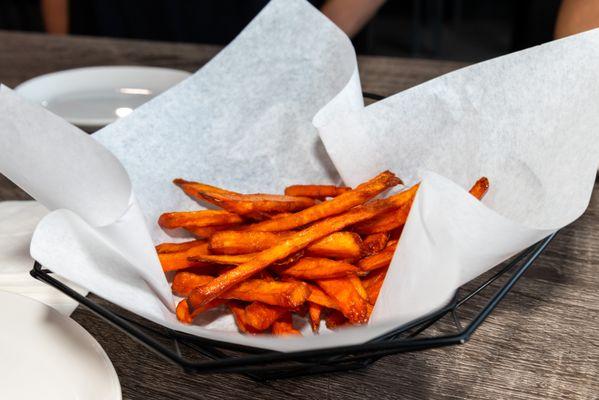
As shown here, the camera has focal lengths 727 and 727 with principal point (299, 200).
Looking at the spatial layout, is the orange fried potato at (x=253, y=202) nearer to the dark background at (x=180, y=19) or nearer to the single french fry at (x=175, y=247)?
the single french fry at (x=175, y=247)

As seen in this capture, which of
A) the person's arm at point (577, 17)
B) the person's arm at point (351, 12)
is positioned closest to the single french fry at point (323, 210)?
the person's arm at point (577, 17)

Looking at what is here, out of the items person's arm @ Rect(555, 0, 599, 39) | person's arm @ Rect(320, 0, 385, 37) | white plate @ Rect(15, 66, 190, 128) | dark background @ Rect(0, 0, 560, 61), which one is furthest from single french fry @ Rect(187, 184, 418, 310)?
dark background @ Rect(0, 0, 560, 61)

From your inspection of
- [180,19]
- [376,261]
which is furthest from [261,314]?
[180,19]

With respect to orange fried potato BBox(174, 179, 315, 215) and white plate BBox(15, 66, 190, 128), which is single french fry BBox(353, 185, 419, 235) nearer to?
orange fried potato BBox(174, 179, 315, 215)

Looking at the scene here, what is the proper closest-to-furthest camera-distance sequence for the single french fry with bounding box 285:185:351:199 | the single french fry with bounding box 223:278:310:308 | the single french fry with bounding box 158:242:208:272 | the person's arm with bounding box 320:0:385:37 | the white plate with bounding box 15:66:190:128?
the single french fry with bounding box 223:278:310:308
the single french fry with bounding box 158:242:208:272
the single french fry with bounding box 285:185:351:199
the white plate with bounding box 15:66:190:128
the person's arm with bounding box 320:0:385:37

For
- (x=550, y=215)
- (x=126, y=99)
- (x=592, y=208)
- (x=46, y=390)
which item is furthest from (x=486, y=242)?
(x=126, y=99)

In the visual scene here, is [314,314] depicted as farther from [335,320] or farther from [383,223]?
[383,223]

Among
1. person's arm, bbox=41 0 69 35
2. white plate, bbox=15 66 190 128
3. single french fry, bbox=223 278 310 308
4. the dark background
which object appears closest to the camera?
single french fry, bbox=223 278 310 308

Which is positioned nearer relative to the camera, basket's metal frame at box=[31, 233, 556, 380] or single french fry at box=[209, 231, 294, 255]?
basket's metal frame at box=[31, 233, 556, 380]

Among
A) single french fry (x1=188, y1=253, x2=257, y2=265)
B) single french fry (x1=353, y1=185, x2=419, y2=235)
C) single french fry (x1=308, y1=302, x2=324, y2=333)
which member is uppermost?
single french fry (x1=353, y1=185, x2=419, y2=235)
